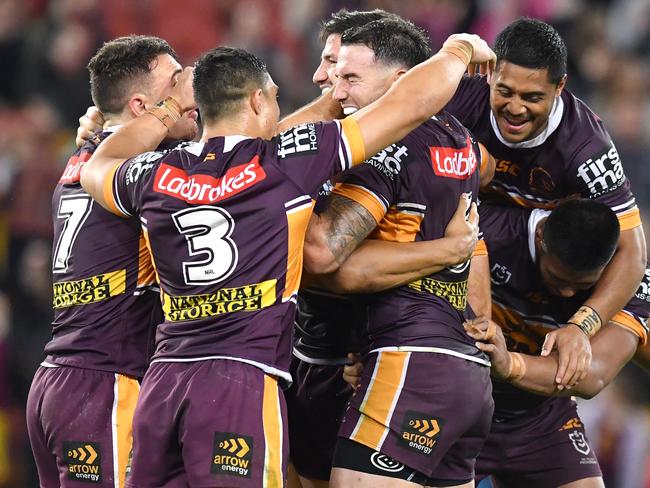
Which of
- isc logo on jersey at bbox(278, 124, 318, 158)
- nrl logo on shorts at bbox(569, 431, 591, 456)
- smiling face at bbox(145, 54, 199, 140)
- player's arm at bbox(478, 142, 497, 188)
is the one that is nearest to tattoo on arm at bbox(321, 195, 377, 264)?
isc logo on jersey at bbox(278, 124, 318, 158)

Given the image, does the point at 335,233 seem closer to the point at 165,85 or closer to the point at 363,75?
the point at 363,75

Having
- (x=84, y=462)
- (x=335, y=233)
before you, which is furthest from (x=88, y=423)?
(x=335, y=233)

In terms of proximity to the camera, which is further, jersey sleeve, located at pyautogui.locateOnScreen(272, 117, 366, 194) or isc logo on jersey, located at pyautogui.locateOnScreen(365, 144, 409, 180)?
isc logo on jersey, located at pyautogui.locateOnScreen(365, 144, 409, 180)

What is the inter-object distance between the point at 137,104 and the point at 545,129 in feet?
7.16

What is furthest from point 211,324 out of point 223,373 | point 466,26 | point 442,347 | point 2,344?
point 466,26

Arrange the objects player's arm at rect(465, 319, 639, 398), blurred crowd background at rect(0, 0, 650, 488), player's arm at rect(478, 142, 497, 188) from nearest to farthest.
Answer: player's arm at rect(465, 319, 639, 398) < player's arm at rect(478, 142, 497, 188) < blurred crowd background at rect(0, 0, 650, 488)

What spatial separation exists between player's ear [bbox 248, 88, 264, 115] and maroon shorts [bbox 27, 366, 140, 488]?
1.48 metres

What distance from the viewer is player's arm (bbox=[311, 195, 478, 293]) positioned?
16.0ft

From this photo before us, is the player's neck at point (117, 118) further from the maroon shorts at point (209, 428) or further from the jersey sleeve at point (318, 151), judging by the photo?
the maroon shorts at point (209, 428)

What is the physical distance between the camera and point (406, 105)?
182 inches

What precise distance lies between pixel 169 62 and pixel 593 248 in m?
2.40

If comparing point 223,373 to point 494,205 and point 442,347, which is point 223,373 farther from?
point 494,205

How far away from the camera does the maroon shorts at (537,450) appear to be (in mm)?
6406

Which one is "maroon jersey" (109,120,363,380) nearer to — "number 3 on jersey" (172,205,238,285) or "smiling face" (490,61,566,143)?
"number 3 on jersey" (172,205,238,285)
